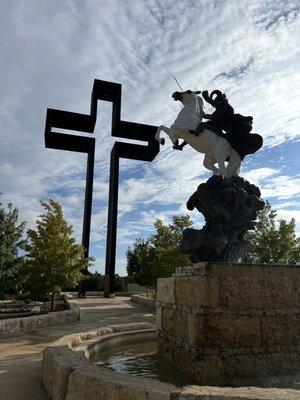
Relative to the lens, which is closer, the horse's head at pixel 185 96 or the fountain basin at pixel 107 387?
the fountain basin at pixel 107 387

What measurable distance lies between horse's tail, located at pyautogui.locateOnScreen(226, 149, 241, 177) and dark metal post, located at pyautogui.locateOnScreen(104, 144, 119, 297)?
23.3m

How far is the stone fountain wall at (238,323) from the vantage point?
5.64m

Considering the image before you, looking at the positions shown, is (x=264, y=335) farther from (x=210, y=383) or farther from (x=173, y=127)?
(x=173, y=127)

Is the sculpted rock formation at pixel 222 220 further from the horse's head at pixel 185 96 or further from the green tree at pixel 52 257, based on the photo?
the green tree at pixel 52 257

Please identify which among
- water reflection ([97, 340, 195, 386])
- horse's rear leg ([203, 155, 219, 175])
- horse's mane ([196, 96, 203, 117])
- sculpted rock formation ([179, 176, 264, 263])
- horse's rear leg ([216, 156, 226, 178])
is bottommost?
water reflection ([97, 340, 195, 386])

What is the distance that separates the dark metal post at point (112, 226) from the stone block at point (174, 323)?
950 inches

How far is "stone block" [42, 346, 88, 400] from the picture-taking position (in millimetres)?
4016

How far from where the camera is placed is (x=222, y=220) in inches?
310

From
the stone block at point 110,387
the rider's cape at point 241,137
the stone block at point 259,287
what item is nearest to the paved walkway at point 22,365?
the stone block at point 110,387

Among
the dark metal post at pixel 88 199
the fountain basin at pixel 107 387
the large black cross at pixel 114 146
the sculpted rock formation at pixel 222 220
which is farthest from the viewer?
the dark metal post at pixel 88 199

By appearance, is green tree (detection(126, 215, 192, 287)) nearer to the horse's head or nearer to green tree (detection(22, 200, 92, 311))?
green tree (detection(22, 200, 92, 311))

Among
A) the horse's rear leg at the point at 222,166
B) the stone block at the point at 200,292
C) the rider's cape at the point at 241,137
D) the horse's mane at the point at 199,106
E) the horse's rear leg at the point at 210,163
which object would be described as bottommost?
the stone block at the point at 200,292

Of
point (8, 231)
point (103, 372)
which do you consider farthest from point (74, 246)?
point (103, 372)

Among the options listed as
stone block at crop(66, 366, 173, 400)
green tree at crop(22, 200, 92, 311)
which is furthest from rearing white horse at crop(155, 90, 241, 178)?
green tree at crop(22, 200, 92, 311)
